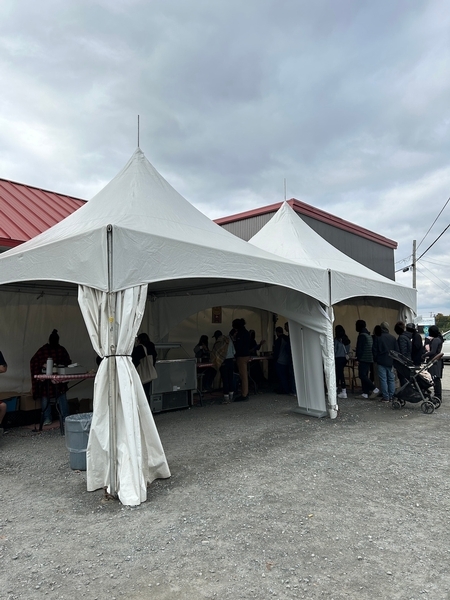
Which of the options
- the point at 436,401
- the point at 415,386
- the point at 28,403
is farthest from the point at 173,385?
the point at 436,401

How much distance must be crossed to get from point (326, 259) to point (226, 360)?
295cm

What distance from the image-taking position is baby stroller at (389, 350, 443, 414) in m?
7.62

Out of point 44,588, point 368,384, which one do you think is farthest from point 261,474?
point 368,384

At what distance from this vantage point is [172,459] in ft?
17.1

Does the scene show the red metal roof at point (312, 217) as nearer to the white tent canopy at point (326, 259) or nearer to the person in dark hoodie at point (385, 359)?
the white tent canopy at point (326, 259)

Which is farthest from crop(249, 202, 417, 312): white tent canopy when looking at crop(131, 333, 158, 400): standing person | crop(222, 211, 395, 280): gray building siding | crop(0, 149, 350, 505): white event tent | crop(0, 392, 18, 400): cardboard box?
crop(0, 392, 18, 400): cardboard box

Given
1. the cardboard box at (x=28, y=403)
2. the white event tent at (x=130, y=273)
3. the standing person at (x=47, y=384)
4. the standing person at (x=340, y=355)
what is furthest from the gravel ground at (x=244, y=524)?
the standing person at (x=340, y=355)

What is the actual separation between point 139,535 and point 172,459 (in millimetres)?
1876

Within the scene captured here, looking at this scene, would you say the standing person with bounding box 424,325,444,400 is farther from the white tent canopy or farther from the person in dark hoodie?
the white tent canopy

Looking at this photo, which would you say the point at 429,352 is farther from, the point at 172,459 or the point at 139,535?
the point at 139,535

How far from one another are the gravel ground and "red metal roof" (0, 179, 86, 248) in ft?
12.0

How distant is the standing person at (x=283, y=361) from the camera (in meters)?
9.61

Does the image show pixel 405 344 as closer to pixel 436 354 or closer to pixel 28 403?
pixel 436 354

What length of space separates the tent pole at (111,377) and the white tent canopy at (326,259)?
3981 mm
